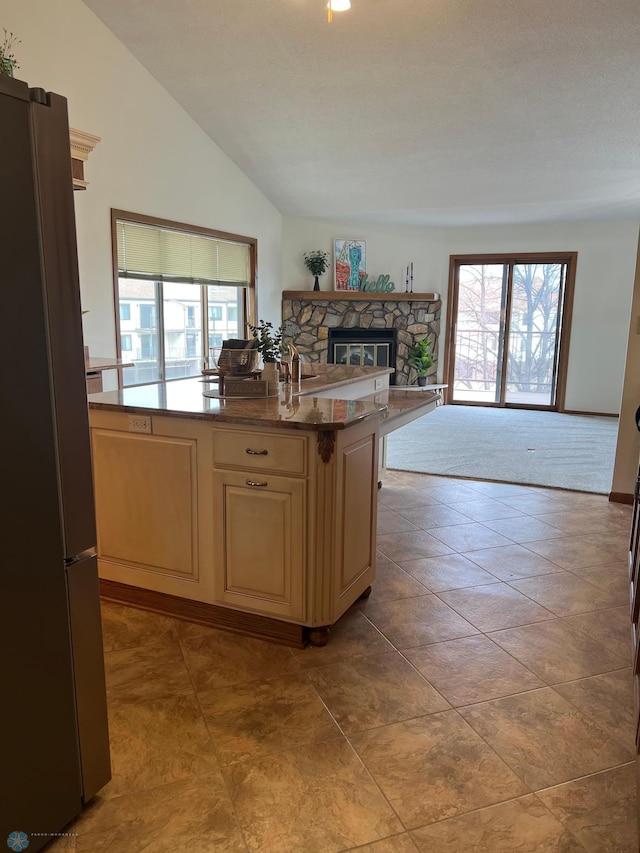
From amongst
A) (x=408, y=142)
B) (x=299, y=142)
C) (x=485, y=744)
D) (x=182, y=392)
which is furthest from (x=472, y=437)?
(x=485, y=744)

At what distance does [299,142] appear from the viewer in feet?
20.0

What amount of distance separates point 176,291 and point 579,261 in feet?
16.8

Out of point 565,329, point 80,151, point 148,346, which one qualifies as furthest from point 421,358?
point 80,151

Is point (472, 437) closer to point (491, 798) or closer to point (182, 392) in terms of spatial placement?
point (182, 392)

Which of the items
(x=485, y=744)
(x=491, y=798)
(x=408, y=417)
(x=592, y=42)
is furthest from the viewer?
(x=592, y=42)

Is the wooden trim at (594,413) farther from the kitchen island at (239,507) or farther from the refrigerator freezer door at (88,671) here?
the refrigerator freezer door at (88,671)

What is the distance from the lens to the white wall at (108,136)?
4.43m

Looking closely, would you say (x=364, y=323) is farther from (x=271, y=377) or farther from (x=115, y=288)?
(x=271, y=377)

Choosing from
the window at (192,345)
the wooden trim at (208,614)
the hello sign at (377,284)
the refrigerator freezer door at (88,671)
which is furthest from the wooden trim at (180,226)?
the refrigerator freezer door at (88,671)

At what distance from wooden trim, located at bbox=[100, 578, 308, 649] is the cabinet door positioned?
0.21 feet

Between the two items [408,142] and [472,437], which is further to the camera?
[472,437]

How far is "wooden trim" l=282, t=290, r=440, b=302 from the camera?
8000 mm

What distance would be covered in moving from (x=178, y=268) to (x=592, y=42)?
3.96 m

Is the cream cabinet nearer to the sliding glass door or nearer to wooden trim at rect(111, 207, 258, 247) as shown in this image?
wooden trim at rect(111, 207, 258, 247)
